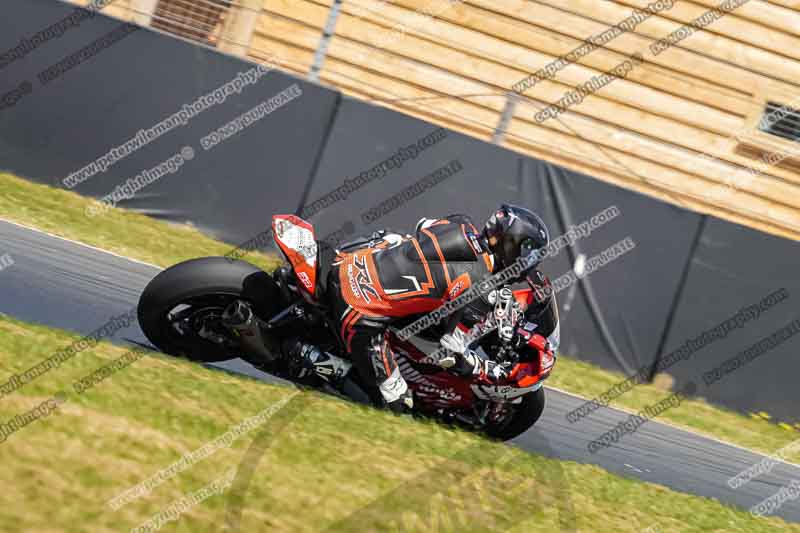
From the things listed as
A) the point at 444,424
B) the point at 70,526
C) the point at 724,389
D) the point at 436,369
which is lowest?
the point at 724,389

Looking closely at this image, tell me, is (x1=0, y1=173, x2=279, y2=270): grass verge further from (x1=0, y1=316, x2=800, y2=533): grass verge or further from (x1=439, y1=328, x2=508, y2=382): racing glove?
(x1=439, y1=328, x2=508, y2=382): racing glove

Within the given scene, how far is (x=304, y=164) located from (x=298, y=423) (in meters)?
5.78

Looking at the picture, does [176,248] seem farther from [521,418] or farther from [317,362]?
[521,418]

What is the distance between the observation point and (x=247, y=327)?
575 cm

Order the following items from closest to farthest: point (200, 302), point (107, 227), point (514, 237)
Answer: point (514, 237)
point (200, 302)
point (107, 227)

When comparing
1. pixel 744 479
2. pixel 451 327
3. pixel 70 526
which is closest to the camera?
pixel 70 526

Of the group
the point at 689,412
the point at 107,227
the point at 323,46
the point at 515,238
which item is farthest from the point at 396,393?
the point at 323,46

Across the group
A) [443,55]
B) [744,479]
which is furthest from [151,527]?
[443,55]

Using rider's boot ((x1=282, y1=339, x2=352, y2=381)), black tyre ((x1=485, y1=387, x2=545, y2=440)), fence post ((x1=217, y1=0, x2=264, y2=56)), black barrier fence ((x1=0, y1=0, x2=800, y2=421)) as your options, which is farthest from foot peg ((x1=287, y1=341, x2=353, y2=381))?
fence post ((x1=217, y1=0, x2=264, y2=56))

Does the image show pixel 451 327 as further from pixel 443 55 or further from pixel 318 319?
pixel 443 55

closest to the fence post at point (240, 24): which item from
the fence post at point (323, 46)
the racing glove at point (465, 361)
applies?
the fence post at point (323, 46)

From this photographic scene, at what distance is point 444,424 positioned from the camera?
6.32 meters

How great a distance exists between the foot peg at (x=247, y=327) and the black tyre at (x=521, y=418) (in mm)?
1685

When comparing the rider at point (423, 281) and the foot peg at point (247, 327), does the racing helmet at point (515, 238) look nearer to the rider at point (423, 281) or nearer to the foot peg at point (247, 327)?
the rider at point (423, 281)
